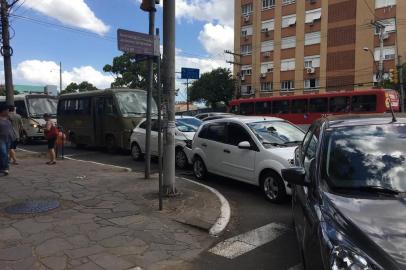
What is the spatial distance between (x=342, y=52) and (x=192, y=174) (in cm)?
4304

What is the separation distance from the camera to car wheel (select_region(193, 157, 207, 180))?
10188 millimetres

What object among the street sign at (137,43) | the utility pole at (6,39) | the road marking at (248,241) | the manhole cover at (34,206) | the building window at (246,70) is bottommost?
the road marking at (248,241)

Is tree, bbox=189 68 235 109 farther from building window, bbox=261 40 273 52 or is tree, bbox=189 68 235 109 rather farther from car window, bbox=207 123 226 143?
car window, bbox=207 123 226 143

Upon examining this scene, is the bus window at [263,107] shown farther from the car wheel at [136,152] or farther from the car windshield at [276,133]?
the car windshield at [276,133]

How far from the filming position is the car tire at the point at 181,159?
40.3 ft

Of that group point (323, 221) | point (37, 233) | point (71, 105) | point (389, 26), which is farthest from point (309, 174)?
point (389, 26)

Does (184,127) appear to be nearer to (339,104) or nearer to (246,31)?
(339,104)

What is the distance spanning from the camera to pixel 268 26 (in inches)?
2288

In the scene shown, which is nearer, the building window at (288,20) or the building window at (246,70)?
the building window at (288,20)

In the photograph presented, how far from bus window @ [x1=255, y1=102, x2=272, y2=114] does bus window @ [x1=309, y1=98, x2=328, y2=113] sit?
4008 mm

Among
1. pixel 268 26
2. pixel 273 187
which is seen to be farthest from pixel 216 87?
pixel 273 187

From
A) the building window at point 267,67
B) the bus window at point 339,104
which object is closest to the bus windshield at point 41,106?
the bus window at point 339,104

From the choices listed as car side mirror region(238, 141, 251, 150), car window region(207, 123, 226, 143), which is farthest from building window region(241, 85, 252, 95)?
car side mirror region(238, 141, 251, 150)

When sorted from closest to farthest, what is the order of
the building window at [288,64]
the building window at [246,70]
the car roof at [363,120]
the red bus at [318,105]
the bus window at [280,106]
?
the car roof at [363,120], the red bus at [318,105], the bus window at [280,106], the building window at [288,64], the building window at [246,70]
